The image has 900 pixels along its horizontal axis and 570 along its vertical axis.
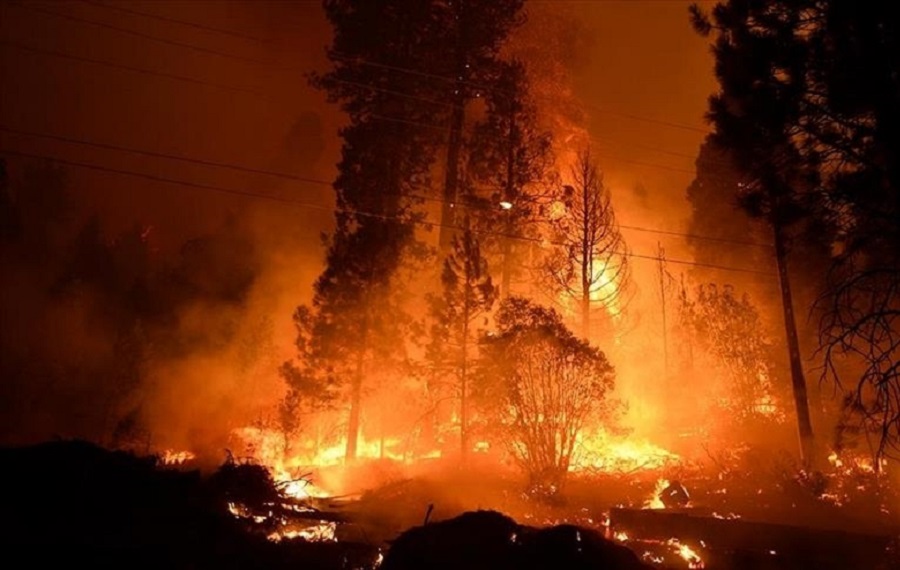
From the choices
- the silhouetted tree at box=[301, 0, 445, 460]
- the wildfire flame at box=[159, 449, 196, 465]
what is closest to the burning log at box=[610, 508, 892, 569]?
the silhouetted tree at box=[301, 0, 445, 460]

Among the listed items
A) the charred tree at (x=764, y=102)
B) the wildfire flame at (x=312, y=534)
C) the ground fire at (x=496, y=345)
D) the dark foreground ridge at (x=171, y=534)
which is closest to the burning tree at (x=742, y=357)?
the ground fire at (x=496, y=345)

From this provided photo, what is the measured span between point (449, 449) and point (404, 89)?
1432 centimetres

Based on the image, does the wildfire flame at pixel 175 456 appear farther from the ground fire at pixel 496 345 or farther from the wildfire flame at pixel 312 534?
the wildfire flame at pixel 312 534

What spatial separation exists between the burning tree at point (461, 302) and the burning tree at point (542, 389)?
310 centimetres

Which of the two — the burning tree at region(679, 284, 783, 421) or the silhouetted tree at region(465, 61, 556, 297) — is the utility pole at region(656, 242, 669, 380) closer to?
the burning tree at region(679, 284, 783, 421)

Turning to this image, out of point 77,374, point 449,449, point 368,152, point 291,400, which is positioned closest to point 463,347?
point 449,449

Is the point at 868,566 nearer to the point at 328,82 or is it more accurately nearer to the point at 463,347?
the point at 463,347

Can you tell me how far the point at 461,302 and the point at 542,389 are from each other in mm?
5617

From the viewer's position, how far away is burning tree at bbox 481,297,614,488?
53.5 feet

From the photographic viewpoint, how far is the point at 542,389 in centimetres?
1664

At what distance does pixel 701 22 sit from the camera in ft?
34.3

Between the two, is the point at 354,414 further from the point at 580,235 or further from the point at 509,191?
the point at 580,235

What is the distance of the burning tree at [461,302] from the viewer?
69.8ft

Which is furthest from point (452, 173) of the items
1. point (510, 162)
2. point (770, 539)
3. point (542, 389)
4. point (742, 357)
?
point (770, 539)
